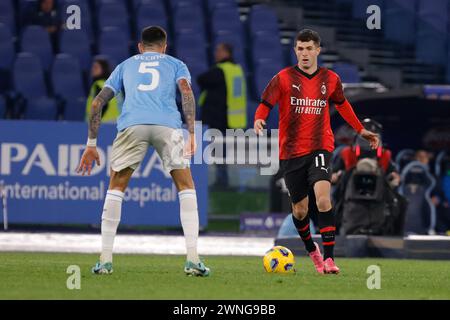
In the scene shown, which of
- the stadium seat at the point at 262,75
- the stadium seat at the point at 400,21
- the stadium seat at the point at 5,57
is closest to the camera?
the stadium seat at the point at 5,57

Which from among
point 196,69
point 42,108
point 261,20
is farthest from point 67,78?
point 261,20

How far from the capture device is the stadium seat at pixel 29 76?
72.7 feet

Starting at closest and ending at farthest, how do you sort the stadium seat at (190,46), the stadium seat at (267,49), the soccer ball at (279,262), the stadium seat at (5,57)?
the soccer ball at (279,262) → the stadium seat at (5,57) → the stadium seat at (190,46) → the stadium seat at (267,49)

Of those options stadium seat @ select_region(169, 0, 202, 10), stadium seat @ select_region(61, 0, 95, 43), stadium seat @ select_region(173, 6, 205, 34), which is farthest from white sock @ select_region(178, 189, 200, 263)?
stadium seat @ select_region(169, 0, 202, 10)

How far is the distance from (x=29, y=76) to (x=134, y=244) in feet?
21.9

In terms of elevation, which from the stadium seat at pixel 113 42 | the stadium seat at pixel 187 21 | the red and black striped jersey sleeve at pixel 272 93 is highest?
the stadium seat at pixel 187 21

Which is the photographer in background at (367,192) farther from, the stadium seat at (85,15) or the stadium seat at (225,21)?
the stadium seat at (85,15)

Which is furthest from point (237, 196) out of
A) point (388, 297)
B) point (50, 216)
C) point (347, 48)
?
point (388, 297)

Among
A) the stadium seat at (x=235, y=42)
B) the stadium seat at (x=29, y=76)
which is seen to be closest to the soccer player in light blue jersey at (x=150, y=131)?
the stadium seat at (x=29, y=76)

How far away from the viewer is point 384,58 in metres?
25.0

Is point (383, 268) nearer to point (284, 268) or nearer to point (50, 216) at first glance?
point (284, 268)

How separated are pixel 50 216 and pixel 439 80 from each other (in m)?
9.50

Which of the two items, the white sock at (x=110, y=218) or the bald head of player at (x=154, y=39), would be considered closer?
the white sock at (x=110, y=218)

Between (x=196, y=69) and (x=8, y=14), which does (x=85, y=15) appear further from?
(x=196, y=69)
